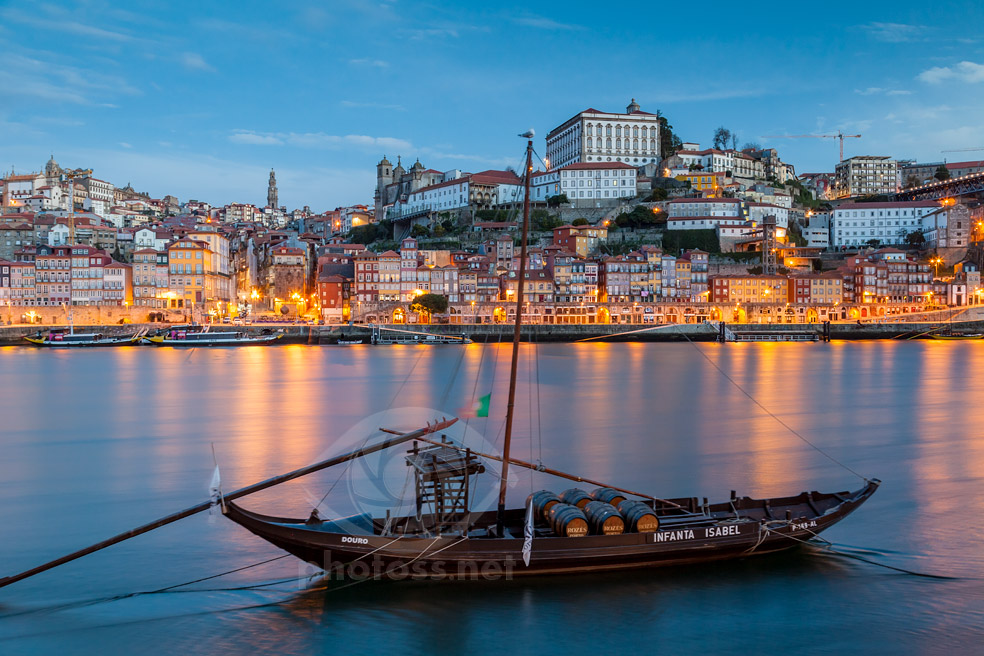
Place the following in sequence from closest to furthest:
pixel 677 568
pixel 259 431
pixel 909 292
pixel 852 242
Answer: pixel 677 568 < pixel 259 431 < pixel 909 292 < pixel 852 242

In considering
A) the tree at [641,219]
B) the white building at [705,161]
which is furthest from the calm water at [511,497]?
the white building at [705,161]

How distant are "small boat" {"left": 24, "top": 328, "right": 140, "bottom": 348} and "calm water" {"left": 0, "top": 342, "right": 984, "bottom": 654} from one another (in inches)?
911

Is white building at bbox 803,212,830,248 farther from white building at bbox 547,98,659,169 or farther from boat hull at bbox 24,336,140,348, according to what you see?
boat hull at bbox 24,336,140,348

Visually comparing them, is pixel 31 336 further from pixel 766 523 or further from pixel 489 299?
pixel 766 523

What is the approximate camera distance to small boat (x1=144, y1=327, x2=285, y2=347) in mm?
59281

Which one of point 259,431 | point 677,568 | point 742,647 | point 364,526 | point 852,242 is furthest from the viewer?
point 852,242

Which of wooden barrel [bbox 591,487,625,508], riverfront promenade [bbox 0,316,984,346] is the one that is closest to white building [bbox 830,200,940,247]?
riverfront promenade [bbox 0,316,984,346]

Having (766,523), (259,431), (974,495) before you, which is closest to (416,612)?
(766,523)

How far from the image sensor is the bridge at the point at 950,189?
261 feet

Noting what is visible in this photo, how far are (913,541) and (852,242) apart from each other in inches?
2968

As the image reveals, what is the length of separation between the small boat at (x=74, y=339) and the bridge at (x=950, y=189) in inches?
2965

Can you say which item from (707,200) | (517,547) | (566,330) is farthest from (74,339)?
(517,547)

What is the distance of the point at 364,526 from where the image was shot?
930cm

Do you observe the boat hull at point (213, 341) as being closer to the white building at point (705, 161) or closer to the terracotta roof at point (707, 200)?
the terracotta roof at point (707, 200)
